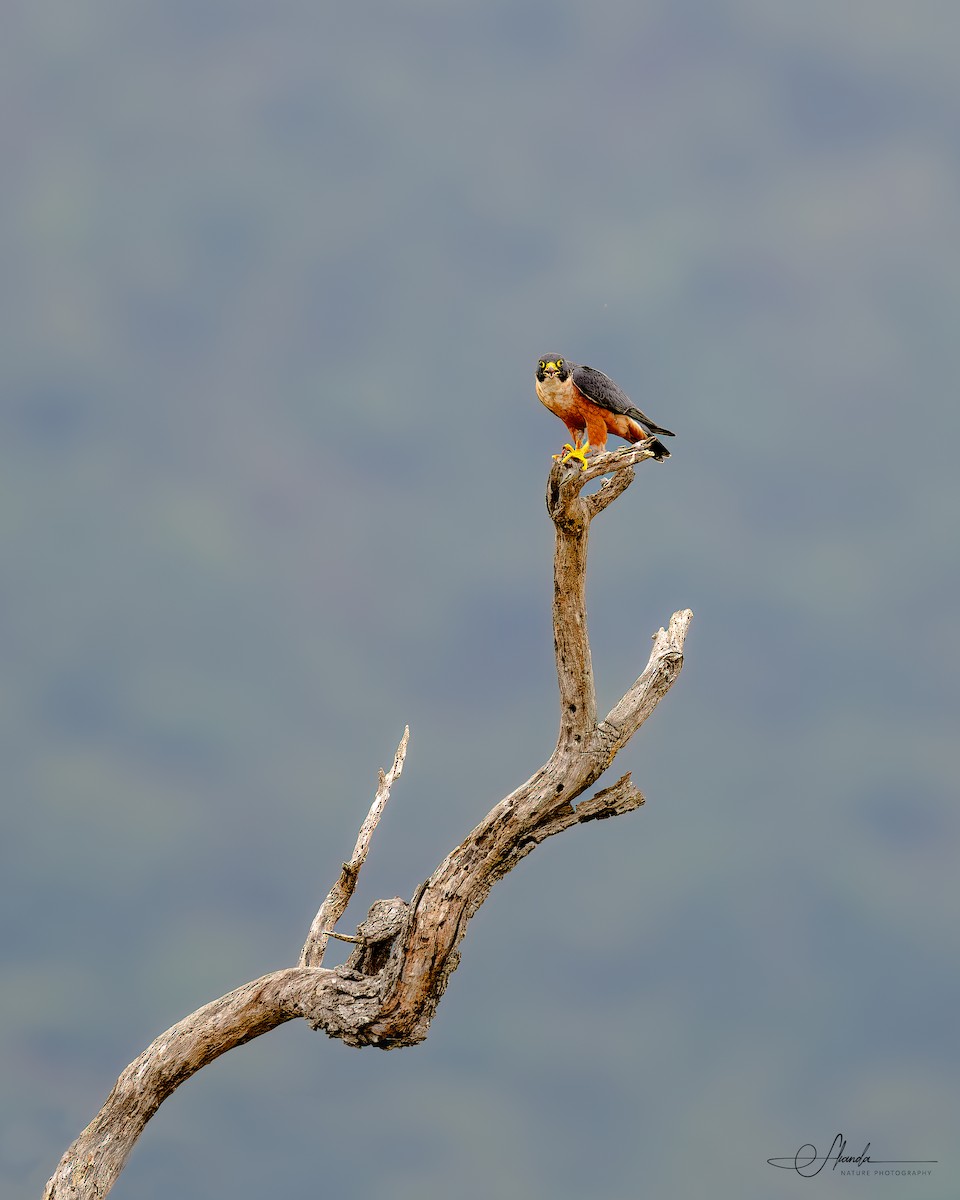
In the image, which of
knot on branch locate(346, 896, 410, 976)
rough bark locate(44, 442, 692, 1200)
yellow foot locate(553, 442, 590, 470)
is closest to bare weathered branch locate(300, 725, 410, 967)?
rough bark locate(44, 442, 692, 1200)

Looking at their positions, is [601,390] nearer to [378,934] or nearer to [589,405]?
[589,405]

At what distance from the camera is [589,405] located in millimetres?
9203

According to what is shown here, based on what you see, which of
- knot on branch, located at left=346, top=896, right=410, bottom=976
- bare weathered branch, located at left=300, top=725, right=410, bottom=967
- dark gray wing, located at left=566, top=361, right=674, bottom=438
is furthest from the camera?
bare weathered branch, located at left=300, top=725, right=410, bottom=967

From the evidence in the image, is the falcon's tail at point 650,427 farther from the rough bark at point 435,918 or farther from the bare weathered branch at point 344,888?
the bare weathered branch at point 344,888

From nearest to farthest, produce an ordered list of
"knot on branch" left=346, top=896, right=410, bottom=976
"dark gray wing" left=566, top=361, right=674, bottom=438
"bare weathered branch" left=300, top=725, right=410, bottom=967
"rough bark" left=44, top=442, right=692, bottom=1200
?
"rough bark" left=44, top=442, right=692, bottom=1200 → "knot on branch" left=346, top=896, right=410, bottom=976 → "dark gray wing" left=566, top=361, right=674, bottom=438 → "bare weathered branch" left=300, top=725, right=410, bottom=967

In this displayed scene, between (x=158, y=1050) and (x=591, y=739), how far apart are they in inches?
148

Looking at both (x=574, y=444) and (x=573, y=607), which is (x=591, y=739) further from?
(x=574, y=444)

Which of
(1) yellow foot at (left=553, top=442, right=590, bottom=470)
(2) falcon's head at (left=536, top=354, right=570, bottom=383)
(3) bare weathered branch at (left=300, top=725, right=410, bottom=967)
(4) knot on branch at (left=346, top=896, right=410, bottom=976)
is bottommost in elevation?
(4) knot on branch at (left=346, top=896, right=410, bottom=976)

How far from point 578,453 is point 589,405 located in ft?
1.59

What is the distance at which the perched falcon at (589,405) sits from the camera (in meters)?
9.12

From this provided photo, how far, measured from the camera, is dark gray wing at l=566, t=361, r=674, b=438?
9.10 m

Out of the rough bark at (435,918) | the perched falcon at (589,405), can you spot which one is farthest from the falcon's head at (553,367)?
the rough bark at (435,918)

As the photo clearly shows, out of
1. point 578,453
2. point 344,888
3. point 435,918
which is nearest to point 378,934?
point 435,918

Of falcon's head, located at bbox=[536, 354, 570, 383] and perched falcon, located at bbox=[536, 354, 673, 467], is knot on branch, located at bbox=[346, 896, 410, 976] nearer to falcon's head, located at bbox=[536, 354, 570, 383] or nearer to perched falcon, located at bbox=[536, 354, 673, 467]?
perched falcon, located at bbox=[536, 354, 673, 467]
